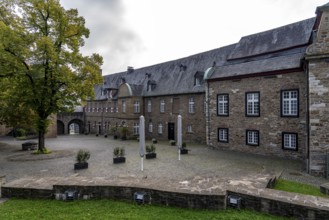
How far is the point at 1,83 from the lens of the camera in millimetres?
17562

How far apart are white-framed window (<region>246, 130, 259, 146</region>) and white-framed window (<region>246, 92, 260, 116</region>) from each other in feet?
4.75

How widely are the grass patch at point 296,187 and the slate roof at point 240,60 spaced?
8644 millimetres

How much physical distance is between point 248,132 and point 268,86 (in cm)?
398

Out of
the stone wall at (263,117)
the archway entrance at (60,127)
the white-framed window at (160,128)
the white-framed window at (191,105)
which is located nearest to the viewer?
the stone wall at (263,117)

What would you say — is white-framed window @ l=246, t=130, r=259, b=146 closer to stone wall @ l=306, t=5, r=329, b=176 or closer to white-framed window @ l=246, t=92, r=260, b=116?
white-framed window @ l=246, t=92, r=260, b=116

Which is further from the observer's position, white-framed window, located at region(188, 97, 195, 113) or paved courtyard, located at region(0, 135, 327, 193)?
white-framed window, located at region(188, 97, 195, 113)

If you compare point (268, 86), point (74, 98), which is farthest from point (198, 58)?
point (74, 98)

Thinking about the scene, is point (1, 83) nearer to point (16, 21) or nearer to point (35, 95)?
point (35, 95)

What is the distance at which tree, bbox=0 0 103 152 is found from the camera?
52.9 ft

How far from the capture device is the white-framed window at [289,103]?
15.7m

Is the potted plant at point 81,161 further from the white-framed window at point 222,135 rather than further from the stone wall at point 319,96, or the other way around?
the stone wall at point 319,96

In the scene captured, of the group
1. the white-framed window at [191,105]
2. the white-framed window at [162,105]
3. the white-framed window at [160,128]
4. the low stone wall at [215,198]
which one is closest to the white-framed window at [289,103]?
the low stone wall at [215,198]

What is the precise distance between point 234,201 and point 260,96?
12.4m

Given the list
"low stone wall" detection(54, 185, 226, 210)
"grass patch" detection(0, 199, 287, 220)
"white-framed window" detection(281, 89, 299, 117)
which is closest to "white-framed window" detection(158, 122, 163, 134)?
"white-framed window" detection(281, 89, 299, 117)
